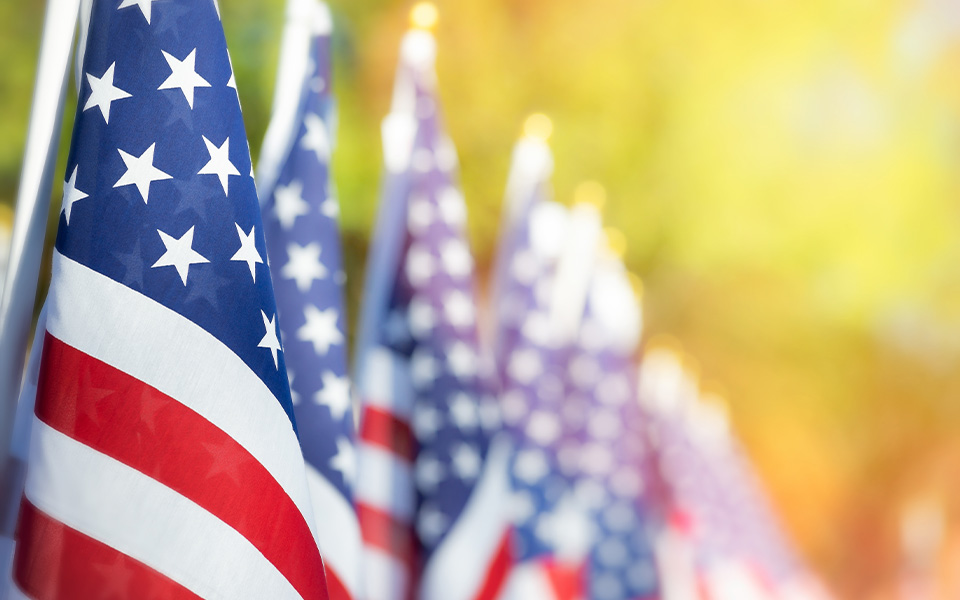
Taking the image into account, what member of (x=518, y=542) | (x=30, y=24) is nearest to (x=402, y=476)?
(x=518, y=542)

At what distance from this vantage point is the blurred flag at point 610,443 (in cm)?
461

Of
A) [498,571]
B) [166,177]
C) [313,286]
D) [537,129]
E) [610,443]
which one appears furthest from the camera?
[610,443]

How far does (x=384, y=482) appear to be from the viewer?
2709mm

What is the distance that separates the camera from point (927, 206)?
30.0ft

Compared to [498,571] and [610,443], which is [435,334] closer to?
[498,571]

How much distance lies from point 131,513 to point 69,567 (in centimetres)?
10

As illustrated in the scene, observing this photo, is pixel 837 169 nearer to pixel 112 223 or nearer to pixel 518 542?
pixel 518 542

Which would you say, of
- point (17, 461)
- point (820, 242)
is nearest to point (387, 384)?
point (17, 461)

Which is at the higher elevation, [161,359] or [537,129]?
[537,129]

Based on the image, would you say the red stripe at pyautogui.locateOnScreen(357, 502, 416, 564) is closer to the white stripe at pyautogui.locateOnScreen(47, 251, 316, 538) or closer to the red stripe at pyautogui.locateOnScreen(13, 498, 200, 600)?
the white stripe at pyautogui.locateOnScreen(47, 251, 316, 538)

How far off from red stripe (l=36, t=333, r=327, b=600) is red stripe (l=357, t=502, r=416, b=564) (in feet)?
4.07

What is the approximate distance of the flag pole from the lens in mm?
1349

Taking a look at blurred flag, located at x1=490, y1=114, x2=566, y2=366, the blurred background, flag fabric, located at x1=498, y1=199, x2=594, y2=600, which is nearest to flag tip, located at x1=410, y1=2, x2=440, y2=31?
blurred flag, located at x1=490, y1=114, x2=566, y2=366

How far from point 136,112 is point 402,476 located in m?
1.67
